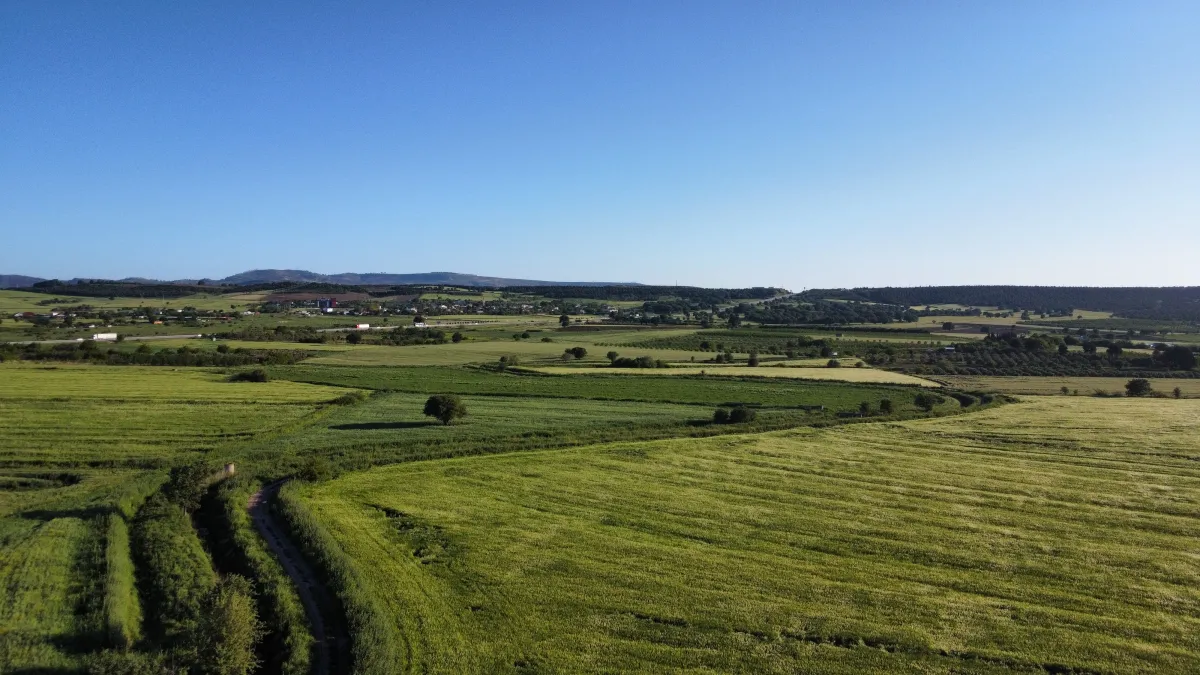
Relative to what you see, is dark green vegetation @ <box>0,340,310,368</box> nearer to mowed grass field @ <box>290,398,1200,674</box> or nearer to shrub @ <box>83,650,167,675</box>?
mowed grass field @ <box>290,398,1200,674</box>

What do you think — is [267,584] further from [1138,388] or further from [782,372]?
[1138,388]

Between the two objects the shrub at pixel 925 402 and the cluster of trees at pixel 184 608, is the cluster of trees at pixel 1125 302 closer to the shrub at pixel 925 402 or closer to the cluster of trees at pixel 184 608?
the shrub at pixel 925 402

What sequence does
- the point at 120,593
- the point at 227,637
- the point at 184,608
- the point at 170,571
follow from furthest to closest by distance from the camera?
1. the point at 170,571
2. the point at 120,593
3. the point at 184,608
4. the point at 227,637

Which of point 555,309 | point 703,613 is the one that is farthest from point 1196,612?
point 555,309

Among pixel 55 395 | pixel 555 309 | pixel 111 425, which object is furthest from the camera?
pixel 555 309

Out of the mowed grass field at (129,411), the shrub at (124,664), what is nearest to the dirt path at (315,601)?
the shrub at (124,664)

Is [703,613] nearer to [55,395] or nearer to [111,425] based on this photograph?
[111,425]

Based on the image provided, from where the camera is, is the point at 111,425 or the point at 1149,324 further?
the point at 1149,324

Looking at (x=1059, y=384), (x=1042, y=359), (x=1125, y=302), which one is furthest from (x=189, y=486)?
(x=1125, y=302)
